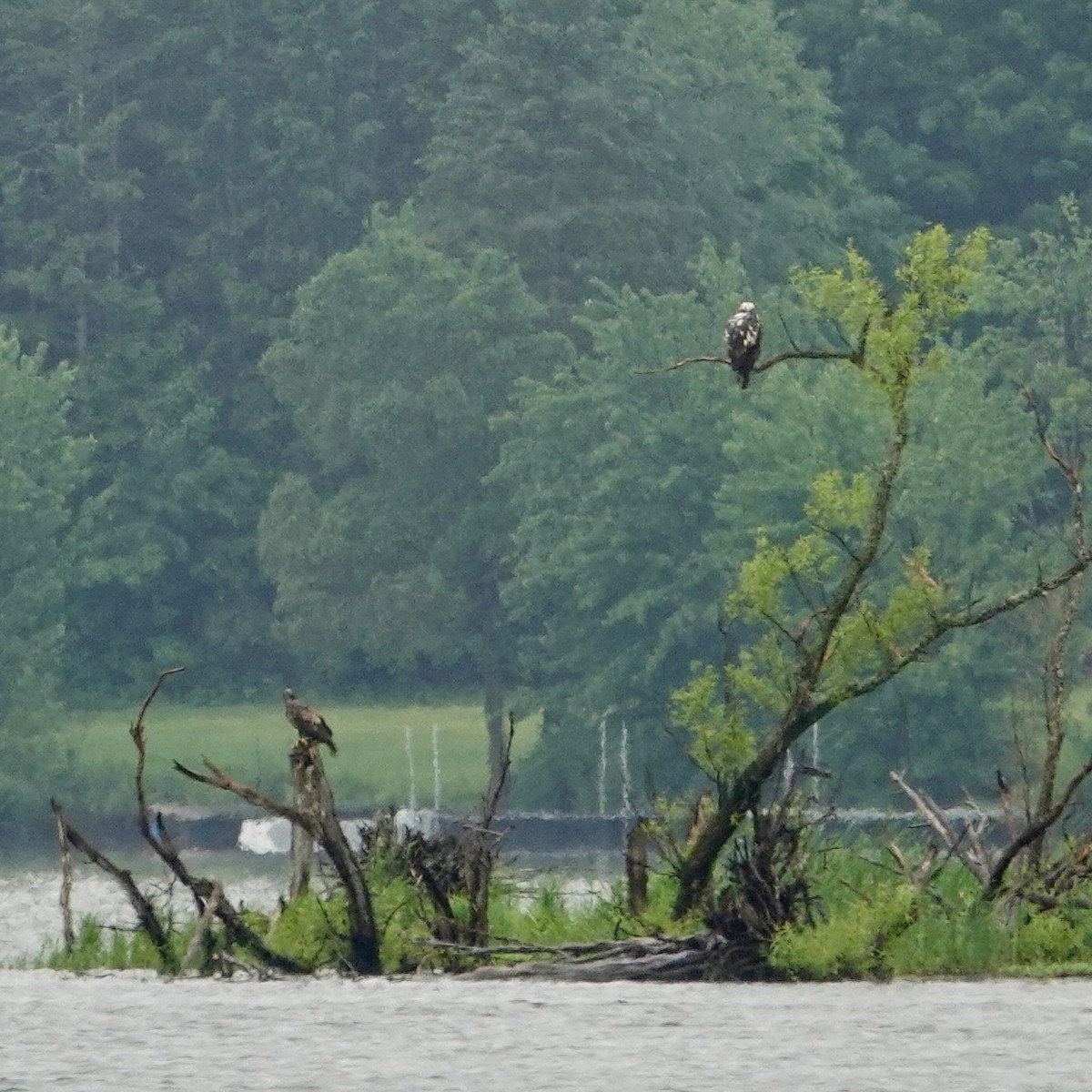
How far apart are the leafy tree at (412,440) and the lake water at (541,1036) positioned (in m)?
53.0

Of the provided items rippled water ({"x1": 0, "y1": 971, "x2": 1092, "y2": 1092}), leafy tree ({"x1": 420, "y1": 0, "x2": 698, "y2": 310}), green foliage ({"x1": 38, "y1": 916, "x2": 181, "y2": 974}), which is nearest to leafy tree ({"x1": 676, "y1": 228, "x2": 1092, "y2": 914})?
rippled water ({"x1": 0, "y1": 971, "x2": 1092, "y2": 1092})

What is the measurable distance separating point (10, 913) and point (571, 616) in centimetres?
2485

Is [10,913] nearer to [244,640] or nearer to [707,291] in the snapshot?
[707,291]

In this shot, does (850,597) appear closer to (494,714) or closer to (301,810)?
(301,810)

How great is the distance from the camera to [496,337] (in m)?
73.0

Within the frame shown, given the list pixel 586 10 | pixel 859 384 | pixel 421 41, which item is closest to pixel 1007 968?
pixel 859 384

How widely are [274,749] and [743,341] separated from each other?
54.5 meters

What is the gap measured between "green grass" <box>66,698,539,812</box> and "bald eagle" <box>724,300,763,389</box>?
4719 centimetres

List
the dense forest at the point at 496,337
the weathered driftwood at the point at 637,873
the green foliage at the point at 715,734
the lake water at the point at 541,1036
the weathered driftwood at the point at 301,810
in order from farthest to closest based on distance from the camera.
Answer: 1. the dense forest at the point at 496,337
2. the weathered driftwood at the point at 637,873
3. the green foliage at the point at 715,734
4. the weathered driftwood at the point at 301,810
5. the lake water at the point at 541,1036

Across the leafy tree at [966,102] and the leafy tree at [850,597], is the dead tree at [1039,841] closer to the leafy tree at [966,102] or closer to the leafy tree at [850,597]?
the leafy tree at [850,597]

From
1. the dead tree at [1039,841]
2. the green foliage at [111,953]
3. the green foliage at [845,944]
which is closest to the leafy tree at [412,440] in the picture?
the green foliage at [111,953]

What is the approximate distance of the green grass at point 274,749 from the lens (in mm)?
67062

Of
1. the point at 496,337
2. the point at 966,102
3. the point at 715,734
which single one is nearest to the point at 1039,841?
the point at 715,734

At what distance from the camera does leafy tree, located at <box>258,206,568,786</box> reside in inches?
2815
